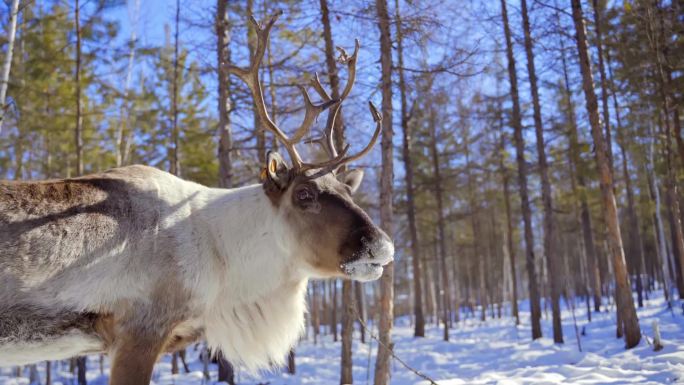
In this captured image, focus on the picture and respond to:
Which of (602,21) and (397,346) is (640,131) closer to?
(602,21)

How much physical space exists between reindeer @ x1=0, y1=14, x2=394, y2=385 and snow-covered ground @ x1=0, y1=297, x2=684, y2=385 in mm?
1946

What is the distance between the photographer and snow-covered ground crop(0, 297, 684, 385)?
265 inches

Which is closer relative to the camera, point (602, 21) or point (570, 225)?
point (602, 21)

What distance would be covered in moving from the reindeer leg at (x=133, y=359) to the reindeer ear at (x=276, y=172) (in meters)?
1.29

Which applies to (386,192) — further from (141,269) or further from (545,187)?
(545,187)

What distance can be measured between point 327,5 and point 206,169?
878cm

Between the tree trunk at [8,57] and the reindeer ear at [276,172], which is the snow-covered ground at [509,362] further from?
the tree trunk at [8,57]

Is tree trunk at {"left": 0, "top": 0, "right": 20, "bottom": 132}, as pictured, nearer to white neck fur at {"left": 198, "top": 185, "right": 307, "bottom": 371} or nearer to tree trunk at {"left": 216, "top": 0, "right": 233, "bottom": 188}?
tree trunk at {"left": 216, "top": 0, "right": 233, "bottom": 188}

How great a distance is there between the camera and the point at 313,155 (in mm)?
11891

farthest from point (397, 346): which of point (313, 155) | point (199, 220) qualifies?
point (199, 220)

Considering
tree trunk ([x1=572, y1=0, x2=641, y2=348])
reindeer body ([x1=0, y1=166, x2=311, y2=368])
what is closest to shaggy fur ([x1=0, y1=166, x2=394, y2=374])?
reindeer body ([x1=0, y1=166, x2=311, y2=368])

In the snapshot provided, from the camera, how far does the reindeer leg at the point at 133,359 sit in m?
2.77

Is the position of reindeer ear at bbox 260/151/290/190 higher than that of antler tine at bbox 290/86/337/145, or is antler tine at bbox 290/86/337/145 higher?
antler tine at bbox 290/86/337/145

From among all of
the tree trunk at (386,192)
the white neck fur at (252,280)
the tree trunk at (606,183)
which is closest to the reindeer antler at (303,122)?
the white neck fur at (252,280)
